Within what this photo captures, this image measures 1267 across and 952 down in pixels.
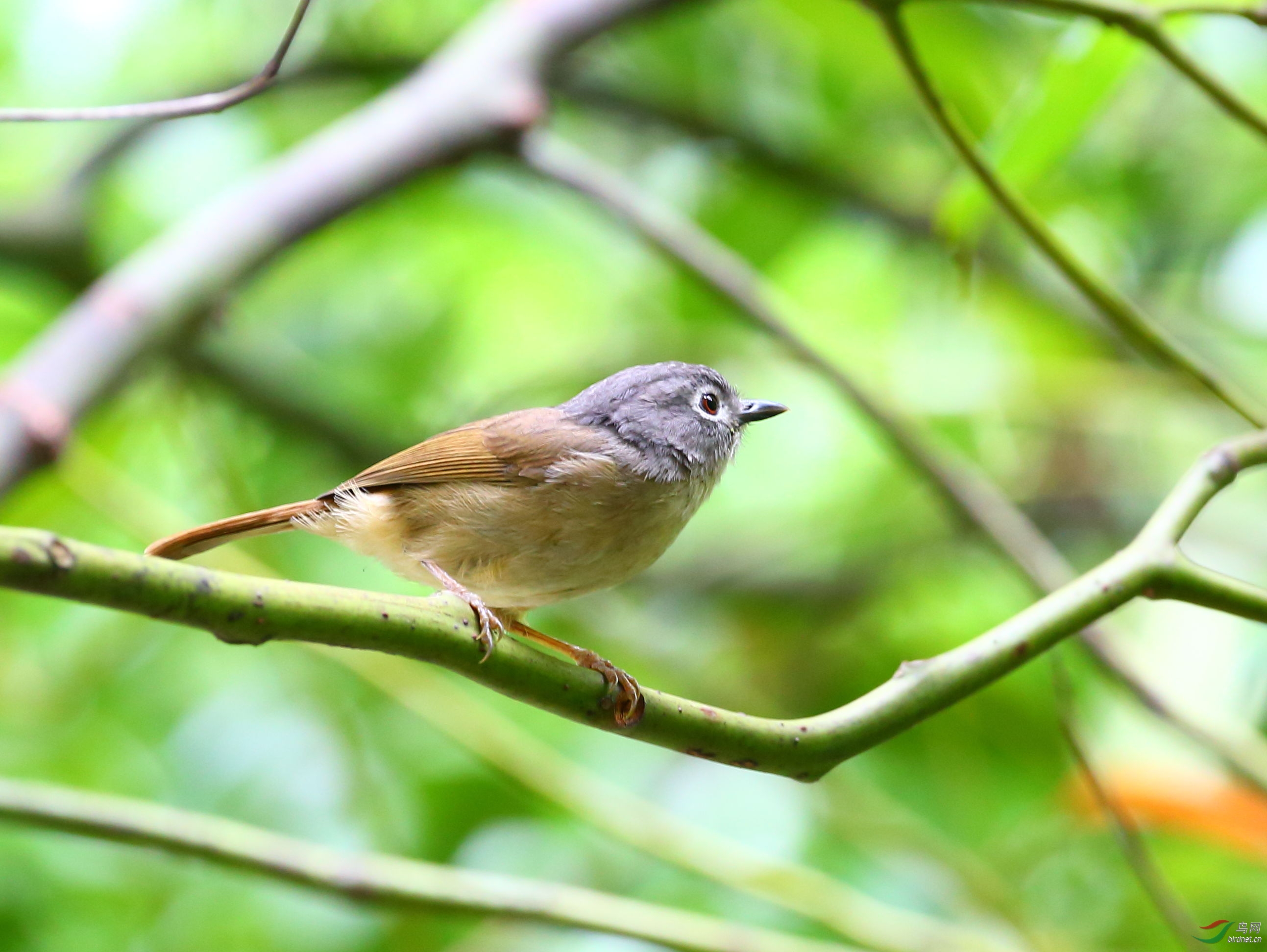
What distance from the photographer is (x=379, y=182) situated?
303 cm

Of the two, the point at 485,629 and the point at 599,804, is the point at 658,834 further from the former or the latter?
the point at 485,629

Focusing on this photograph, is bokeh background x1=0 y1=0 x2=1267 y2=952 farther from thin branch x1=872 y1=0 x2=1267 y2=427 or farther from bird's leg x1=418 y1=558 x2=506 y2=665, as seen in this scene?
bird's leg x1=418 y1=558 x2=506 y2=665

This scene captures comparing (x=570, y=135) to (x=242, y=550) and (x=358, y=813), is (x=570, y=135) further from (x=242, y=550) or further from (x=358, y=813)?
(x=358, y=813)

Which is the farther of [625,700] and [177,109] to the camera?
[177,109]

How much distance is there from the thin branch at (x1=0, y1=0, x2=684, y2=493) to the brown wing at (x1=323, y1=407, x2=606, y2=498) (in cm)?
57

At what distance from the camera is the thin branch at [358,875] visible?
7.59 feet

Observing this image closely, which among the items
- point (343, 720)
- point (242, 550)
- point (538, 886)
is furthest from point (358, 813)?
point (538, 886)

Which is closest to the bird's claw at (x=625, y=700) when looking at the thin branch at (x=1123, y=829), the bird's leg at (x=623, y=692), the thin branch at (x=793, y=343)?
the bird's leg at (x=623, y=692)

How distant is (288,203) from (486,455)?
80cm

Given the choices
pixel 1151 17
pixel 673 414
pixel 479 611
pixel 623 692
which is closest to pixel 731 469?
pixel 673 414

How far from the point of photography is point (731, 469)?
4289 mm

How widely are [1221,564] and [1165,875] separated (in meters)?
1.50

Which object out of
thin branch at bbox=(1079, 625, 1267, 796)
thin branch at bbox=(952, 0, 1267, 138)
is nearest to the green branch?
thin branch at bbox=(952, 0, 1267, 138)

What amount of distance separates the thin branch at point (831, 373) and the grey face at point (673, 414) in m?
0.20
